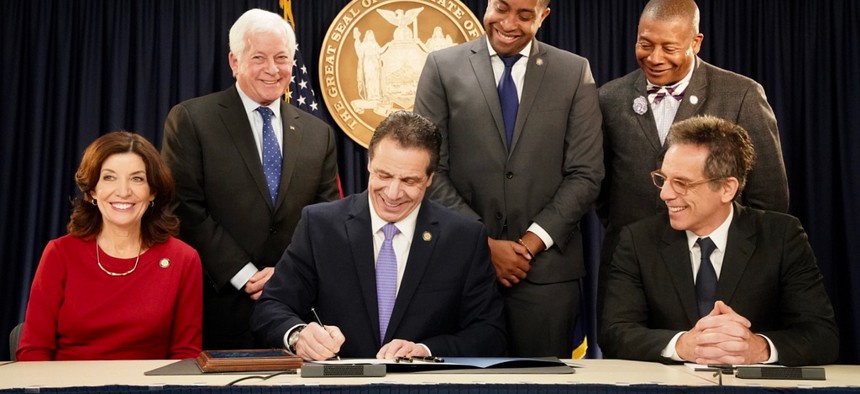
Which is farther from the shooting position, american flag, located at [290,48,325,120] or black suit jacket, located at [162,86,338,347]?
american flag, located at [290,48,325,120]

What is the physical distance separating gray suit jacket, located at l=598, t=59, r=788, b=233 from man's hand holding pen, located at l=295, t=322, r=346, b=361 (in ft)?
5.09

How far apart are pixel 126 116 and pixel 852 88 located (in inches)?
179

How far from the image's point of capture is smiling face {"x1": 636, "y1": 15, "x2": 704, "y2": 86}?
3.82 m

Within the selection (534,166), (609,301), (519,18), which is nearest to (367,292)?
(609,301)

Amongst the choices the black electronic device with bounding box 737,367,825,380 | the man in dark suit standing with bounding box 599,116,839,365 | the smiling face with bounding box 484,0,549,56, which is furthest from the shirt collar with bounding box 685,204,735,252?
the smiling face with bounding box 484,0,549,56

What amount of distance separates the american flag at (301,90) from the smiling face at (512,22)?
1.95 metres

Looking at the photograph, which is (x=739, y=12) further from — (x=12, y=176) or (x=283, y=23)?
(x=12, y=176)

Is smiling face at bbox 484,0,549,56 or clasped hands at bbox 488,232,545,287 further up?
smiling face at bbox 484,0,549,56

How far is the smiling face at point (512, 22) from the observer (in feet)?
12.3

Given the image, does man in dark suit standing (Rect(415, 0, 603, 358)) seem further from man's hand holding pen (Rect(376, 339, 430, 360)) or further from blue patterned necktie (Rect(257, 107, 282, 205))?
man's hand holding pen (Rect(376, 339, 430, 360))

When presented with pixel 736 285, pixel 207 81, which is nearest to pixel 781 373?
pixel 736 285

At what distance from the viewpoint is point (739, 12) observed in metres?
6.24

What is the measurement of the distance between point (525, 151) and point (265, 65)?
110 centimetres

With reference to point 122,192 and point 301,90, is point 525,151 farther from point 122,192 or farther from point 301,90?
point 301,90
